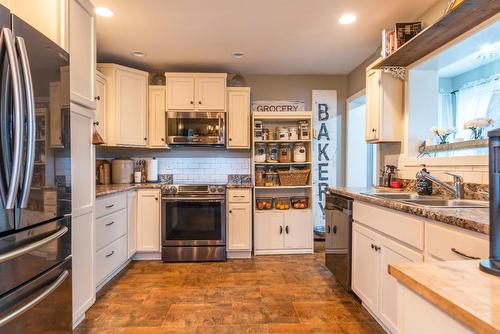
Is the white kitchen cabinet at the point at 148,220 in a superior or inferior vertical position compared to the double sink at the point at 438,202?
inferior

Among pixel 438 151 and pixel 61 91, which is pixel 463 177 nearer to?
pixel 438 151

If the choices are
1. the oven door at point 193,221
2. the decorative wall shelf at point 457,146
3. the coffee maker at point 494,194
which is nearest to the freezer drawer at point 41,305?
the coffee maker at point 494,194

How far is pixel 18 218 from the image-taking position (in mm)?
1201

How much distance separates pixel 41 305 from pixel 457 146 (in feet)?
9.19

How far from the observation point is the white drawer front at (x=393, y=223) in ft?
5.19

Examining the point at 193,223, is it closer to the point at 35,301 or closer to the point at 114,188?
the point at 114,188

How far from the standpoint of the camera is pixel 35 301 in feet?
4.22

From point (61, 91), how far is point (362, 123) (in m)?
3.79

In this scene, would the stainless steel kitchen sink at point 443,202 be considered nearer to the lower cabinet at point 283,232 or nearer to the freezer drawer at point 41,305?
the lower cabinet at point 283,232

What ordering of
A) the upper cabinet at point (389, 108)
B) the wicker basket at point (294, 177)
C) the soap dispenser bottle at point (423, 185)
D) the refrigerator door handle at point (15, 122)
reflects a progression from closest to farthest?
the refrigerator door handle at point (15, 122) → the soap dispenser bottle at point (423, 185) → the upper cabinet at point (389, 108) → the wicker basket at point (294, 177)

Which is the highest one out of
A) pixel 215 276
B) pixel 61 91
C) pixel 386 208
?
pixel 61 91

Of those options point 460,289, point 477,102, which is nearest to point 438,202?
point 477,102

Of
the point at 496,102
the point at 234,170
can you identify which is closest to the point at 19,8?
the point at 234,170

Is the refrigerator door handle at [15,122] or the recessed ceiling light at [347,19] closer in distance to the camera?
the refrigerator door handle at [15,122]
